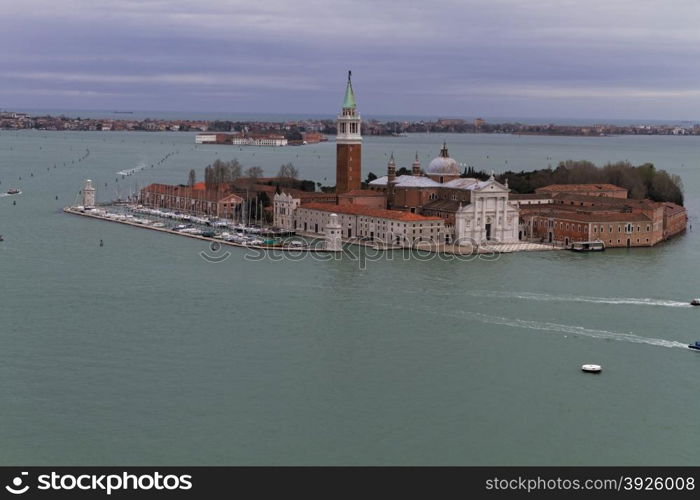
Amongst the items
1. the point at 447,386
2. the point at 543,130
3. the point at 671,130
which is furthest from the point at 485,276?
the point at 671,130

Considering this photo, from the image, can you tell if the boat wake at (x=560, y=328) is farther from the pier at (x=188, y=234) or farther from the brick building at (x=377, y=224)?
the brick building at (x=377, y=224)

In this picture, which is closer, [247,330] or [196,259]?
[247,330]

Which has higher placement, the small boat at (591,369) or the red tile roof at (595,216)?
the red tile roof at (595,216)

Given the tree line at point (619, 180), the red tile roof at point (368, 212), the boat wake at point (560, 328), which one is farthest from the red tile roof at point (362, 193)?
the boat wake at point (560, 328)

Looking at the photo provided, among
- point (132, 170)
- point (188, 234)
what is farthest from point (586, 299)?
point (132, 170)

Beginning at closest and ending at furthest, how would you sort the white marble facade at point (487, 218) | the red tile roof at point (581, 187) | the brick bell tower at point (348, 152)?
1. the white marble facade at point (487, 218)
2. the brick bell tower at point (348, 152)
3. the red tile roof at point (581, 187)

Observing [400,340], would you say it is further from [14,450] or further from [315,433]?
[14,450]
